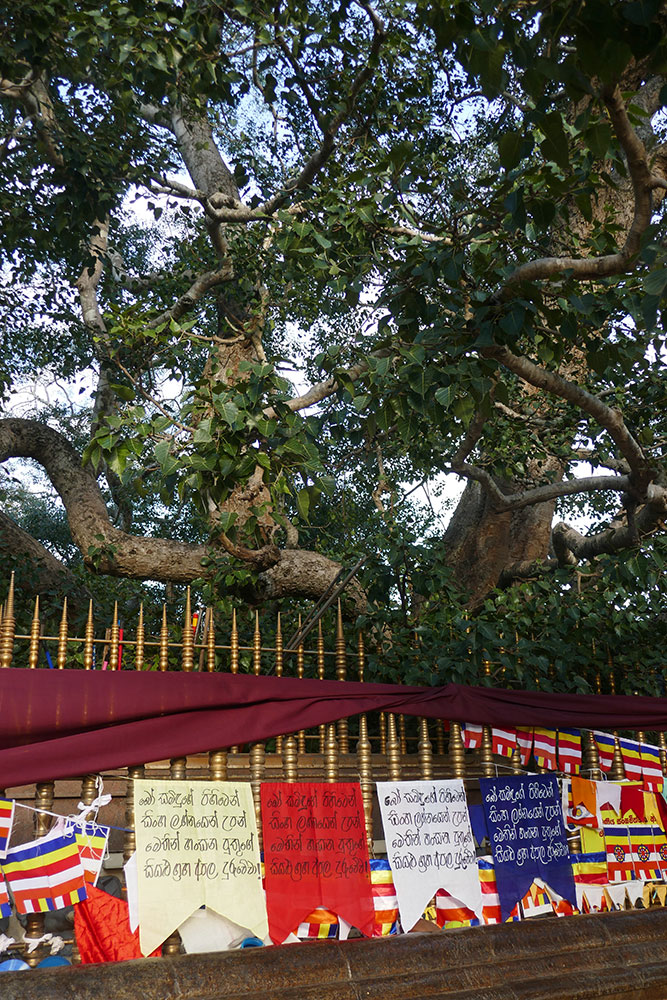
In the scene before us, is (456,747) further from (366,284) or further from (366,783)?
(366,284)

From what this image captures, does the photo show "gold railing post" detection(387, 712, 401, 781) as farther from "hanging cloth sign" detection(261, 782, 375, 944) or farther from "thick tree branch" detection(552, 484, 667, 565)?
"thick tree branch" detection(552, 484, 667, 565)

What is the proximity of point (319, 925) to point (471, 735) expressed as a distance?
46.0 inches

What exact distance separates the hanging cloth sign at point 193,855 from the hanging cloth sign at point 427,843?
634 millimetres

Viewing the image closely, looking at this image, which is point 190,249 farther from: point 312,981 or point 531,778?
point 312,981

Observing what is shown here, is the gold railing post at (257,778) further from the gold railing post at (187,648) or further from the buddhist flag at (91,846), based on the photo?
the buddhist flag at (91,846)

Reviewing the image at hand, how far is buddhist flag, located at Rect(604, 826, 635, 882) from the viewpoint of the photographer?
170 inches

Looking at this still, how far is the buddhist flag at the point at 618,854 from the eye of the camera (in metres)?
4.33

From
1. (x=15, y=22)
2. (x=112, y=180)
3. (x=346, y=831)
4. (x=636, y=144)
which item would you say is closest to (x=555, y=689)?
(x=346, y=831)

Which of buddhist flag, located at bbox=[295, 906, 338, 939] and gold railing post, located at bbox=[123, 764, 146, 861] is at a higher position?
gold railing post, located at bbox=[123, 764, 146, 861]

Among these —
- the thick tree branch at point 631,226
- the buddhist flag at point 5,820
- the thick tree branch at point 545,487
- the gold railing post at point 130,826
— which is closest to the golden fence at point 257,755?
the gold railing post at point 130,826

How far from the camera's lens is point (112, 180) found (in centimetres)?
653

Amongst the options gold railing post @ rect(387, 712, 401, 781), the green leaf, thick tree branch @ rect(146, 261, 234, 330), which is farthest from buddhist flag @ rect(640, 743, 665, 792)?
thick tree branch @ rect(146, 261, 234, 330)

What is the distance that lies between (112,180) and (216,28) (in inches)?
75.9

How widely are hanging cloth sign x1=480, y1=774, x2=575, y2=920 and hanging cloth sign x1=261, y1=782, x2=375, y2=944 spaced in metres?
0.72
